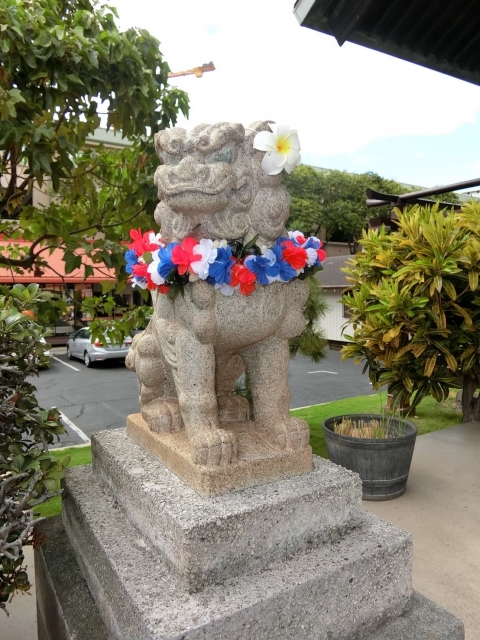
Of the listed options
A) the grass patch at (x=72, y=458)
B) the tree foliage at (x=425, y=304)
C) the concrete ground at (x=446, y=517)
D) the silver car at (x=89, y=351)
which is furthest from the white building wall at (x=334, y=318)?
the grass patch at (x=72, y=458)

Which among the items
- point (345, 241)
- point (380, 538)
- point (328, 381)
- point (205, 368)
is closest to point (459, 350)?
point (380, 538)

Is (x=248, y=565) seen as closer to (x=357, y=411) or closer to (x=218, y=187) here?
(x=218, y=187)

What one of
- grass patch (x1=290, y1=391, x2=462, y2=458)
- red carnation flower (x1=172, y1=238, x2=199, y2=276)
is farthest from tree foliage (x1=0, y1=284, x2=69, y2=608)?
grass patch (x1=290, y1=391, x2=462, y2=458)

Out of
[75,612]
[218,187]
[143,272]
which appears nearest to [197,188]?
[218,187]

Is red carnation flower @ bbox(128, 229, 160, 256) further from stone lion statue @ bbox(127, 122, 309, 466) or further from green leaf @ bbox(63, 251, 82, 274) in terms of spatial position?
green leaf @ bbox(63, 251, 82, 274)

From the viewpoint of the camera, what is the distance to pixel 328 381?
27.1 ft

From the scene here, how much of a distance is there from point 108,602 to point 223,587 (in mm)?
371

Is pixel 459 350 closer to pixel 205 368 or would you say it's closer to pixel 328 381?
pixel 205 368

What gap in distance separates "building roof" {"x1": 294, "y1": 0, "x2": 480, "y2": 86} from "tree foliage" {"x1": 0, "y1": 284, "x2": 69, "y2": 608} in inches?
61.1

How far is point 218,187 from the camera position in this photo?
Result: 127 cm

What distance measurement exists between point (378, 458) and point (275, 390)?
1.63 metres

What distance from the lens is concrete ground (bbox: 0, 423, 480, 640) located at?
200cm

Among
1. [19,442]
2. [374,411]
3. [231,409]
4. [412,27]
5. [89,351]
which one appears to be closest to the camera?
[19,442]

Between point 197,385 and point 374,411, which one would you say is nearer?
point 197,385
